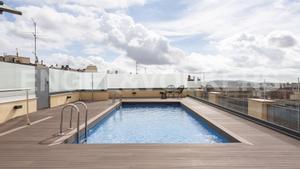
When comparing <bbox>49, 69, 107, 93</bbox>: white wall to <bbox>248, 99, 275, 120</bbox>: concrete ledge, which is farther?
<bbox>49, 69, 107, 93</bbox>: white wall

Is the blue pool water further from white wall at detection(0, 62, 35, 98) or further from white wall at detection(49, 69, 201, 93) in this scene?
white wall at detection(49, 69, 201, 93)

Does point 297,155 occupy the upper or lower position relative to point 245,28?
lower

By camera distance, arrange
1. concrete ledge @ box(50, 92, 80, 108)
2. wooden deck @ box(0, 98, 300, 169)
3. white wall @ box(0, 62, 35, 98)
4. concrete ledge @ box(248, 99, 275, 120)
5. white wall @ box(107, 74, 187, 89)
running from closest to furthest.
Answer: wooden deck @ box(0, 98, 300, 169)
concrete ledge @ box(248, 99, 275, 120)
white wall @ box(0, 62, 35, 98)
concrete ledge @ box(50, 92, 80, 108)
white wall @ box(107, 74, 187, 89)

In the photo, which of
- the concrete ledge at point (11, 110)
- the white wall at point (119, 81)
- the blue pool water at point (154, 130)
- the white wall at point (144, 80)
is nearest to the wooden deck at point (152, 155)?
the blue pool water at point (154, 130)

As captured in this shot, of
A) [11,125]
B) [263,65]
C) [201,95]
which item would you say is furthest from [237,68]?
[11,125]

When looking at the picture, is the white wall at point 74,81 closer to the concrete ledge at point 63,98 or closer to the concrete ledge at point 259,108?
the concrete ledge at point 63,98

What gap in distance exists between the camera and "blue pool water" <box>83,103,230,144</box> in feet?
23.9

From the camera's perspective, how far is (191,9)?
10570mm

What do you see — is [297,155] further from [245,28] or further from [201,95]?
[201,95]

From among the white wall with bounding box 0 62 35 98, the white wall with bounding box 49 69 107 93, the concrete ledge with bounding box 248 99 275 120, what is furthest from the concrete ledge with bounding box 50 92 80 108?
the concrete ledge with bounding box 248 99 275 120

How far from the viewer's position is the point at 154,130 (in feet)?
28.8

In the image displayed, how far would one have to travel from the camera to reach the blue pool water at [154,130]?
7.29 m

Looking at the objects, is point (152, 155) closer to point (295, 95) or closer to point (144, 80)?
point (295, 95)

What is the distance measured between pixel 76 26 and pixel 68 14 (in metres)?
2.29
